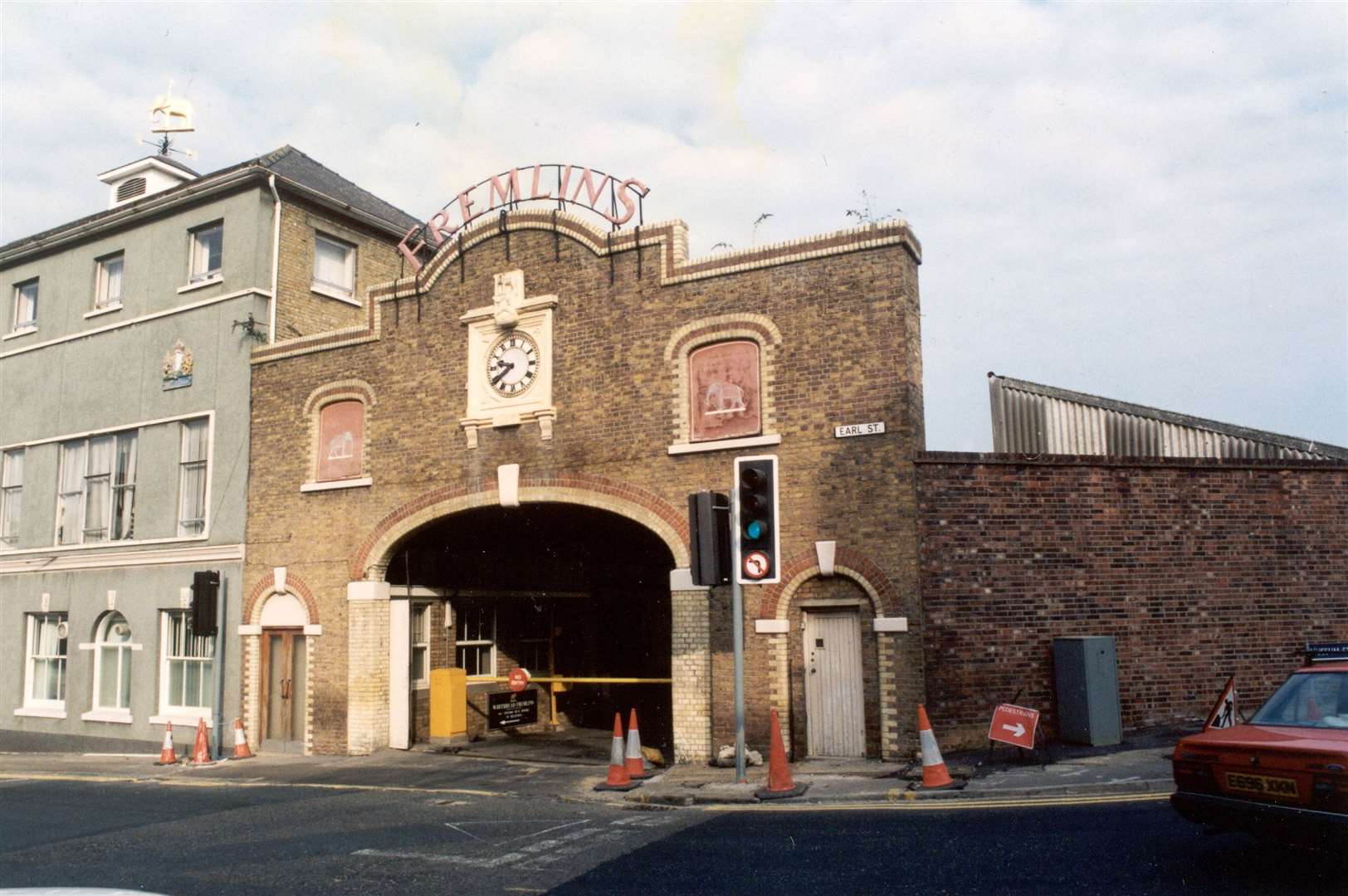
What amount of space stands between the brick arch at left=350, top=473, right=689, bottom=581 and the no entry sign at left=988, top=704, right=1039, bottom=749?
4.70m

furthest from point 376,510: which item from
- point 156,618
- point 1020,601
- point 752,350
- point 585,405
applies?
point 1020,601

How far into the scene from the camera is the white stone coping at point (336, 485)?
18.2m

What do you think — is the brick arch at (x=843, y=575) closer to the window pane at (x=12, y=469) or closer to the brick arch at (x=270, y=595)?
the brick arch at (x=270, y=595)

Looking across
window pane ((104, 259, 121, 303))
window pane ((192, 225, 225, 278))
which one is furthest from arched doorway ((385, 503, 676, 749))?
window pane ((104, 259, 121, 303))

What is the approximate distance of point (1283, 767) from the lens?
6797 millimetres

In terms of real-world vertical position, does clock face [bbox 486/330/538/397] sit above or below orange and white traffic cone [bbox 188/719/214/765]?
above

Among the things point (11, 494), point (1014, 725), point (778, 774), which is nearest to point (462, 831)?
point (778, 774)

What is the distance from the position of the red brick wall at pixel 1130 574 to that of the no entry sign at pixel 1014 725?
1.14 meters

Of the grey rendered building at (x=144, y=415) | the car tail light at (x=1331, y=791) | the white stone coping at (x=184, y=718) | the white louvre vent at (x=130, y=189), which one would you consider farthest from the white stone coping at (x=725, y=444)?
the white louvre vent at (x=130, y=189)

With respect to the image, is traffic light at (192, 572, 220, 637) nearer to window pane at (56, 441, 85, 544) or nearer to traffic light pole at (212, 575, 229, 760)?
traffic light pole at (212, 575, 229, 760)

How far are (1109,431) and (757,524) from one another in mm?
7886

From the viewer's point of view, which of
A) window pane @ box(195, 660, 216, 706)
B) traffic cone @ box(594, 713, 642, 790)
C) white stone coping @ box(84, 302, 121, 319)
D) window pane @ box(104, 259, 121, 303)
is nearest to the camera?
traffic cone @ box(594, 713, 642, 790)

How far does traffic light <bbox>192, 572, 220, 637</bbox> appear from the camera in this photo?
1858 centimetres

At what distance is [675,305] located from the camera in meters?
15.7
